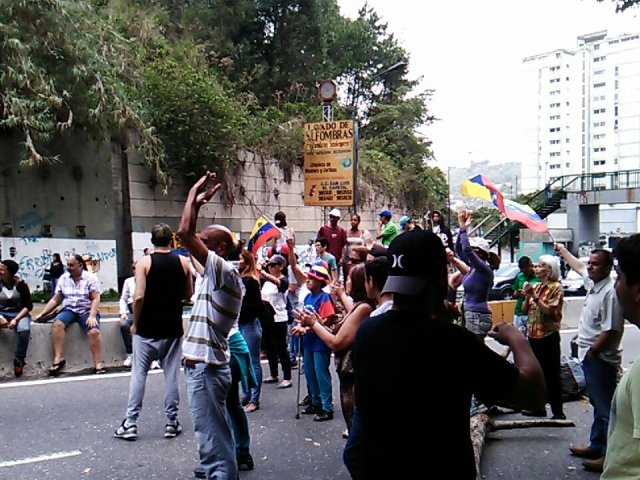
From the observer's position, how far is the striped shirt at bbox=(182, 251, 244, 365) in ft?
13.7

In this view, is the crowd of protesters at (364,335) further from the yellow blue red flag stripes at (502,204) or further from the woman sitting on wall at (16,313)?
the yellow blue red flag stripes at (502,204)

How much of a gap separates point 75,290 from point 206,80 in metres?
10.9

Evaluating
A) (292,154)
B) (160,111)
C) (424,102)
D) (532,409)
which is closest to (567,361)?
(532,409)

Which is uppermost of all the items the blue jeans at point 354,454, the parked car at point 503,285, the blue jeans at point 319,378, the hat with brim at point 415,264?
the hat with brim at point 415,264

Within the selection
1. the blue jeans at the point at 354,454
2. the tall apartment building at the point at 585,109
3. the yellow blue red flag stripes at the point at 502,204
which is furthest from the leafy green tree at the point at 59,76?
the tall apartment building at the point at 585,109

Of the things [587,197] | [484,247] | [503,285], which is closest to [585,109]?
[587,197]

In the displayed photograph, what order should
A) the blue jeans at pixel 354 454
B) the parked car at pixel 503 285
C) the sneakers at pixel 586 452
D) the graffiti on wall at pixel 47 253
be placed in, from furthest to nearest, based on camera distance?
1. the parked car at pixel 503 285
2. the graffiti on wall at pixel 47 253
3. the sneakers at pixel 586 452
4. the blue jeans at pixel 354 454

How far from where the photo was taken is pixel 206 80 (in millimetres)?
18047

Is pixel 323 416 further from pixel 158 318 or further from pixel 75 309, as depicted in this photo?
pixel 75 309

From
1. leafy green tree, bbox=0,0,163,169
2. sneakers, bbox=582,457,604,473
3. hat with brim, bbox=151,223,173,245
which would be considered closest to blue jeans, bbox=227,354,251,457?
hat with brim, bbox=151,223,173,245

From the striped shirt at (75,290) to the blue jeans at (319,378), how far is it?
11.8 ft

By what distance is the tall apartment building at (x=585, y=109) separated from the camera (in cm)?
10069

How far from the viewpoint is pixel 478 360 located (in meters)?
2.13

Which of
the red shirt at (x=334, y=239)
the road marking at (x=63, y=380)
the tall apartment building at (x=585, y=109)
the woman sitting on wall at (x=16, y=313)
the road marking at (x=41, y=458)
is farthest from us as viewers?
the tall apartment building at (x=585, y=109)
